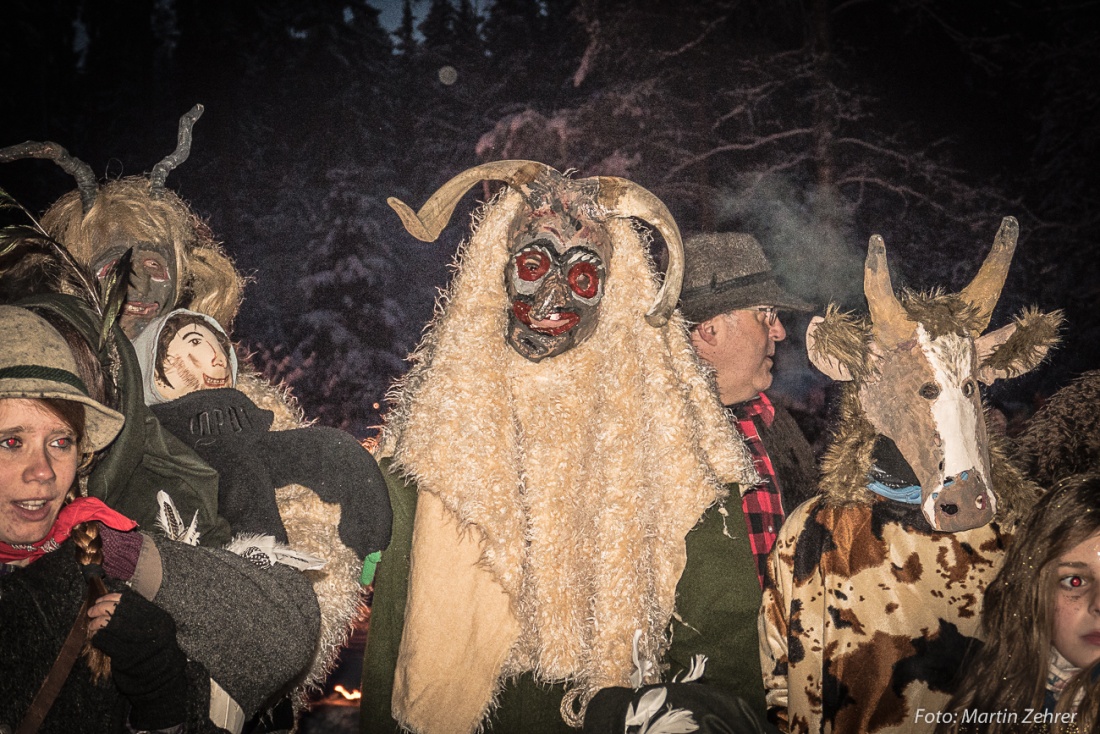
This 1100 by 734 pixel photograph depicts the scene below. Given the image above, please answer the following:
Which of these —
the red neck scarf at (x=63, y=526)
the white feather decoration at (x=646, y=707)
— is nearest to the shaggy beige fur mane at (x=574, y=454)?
the white feather decoration at (x=646, y=707)

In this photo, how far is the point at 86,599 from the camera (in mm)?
1878

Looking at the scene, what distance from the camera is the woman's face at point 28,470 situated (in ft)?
6.23

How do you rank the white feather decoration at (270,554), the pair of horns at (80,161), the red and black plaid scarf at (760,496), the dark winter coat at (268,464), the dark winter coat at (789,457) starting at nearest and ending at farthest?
1. the white feather decoration at (270,554)
2. the dark winter coat at (268,464)
3. the pair of horns at (80,161)
4. the red and black plaid scarf at (760,496)
5. the dark winter coat at (789,457)

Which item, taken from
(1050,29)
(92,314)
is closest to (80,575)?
(92,314)

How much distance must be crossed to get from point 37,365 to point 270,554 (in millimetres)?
673

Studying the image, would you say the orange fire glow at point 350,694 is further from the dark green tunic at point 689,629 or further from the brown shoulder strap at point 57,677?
the brown shoulder strap at point 57,677

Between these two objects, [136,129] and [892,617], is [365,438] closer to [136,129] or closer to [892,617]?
[136,129]

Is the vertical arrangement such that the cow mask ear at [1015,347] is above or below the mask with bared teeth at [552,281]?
below

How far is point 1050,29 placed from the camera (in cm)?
320

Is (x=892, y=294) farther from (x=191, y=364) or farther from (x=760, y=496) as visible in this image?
(x=191, y=364)

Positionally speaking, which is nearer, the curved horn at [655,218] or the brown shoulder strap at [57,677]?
the brown shoulder strap at [57,677]

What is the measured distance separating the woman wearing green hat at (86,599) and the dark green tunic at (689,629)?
470 mm

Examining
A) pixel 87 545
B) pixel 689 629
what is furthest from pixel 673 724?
pixel 87 545

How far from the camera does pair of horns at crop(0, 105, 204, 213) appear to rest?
2555 mm
